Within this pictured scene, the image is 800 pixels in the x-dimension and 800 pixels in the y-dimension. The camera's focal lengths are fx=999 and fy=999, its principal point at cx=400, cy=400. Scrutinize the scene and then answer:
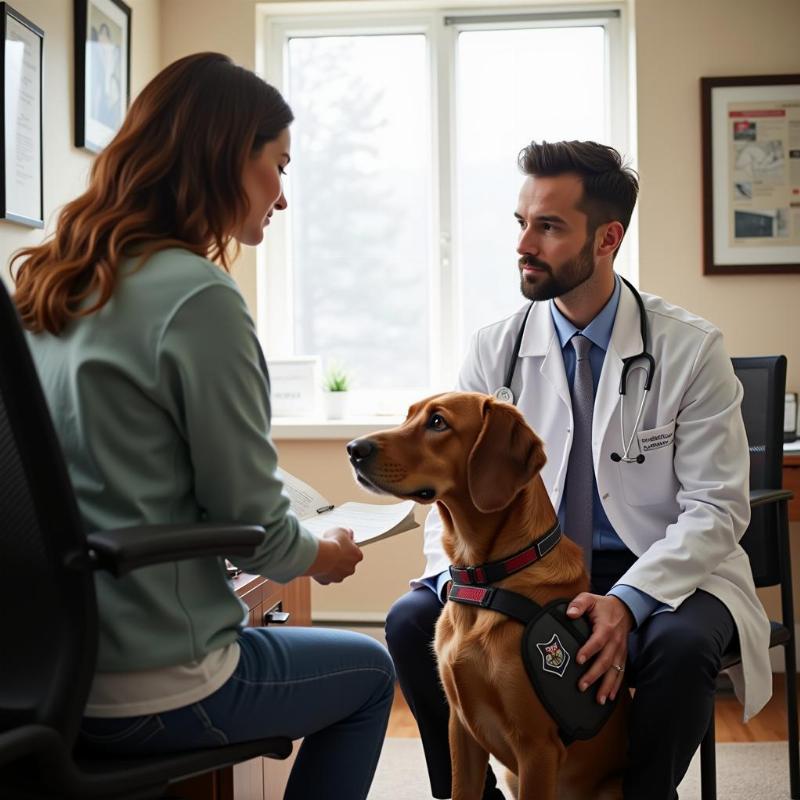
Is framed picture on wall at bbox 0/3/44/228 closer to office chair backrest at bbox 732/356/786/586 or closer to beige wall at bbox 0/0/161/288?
beige wall at bbox 0/0/161/288

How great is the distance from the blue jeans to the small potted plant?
221 cm

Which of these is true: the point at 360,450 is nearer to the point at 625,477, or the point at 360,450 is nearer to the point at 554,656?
the point at 554,656

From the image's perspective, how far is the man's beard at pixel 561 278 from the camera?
79.5 inches

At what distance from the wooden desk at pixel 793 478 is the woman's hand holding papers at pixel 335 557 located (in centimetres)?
190

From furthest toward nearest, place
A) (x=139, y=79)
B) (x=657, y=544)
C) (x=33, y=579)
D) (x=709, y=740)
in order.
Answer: (x=139, y=79), (x=709, y=740), (x=657, y=544), (x=33, y=579)

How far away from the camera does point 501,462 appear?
156 cm

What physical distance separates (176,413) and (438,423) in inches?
24.7

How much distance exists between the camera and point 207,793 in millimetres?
1415

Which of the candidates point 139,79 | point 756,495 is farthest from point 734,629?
point 139,79

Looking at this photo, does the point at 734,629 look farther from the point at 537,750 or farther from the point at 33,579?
the point at 33,579

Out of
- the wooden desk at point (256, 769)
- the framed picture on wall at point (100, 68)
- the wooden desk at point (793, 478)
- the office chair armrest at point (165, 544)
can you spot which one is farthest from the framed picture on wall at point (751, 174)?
the office chair armrest at point (165, 544)

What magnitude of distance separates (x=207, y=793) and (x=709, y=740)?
97 centimetres

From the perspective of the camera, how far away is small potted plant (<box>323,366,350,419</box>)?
137 inches

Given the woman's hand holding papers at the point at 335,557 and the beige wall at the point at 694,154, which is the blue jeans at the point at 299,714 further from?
the beige wall at the point at 694,154
